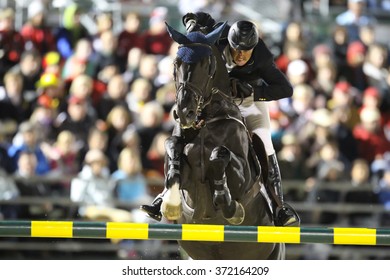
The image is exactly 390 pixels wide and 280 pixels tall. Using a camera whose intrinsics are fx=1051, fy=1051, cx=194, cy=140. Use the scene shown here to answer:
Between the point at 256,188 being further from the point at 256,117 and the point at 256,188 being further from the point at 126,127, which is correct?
the point at 126,127

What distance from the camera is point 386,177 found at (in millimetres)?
10922

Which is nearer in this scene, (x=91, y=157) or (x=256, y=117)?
(x=256, y=117)

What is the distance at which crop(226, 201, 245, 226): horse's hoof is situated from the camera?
6.42 meters

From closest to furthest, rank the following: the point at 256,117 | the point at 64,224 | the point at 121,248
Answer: the point at 64,224 < the point at 256,117 < the point at 121,248

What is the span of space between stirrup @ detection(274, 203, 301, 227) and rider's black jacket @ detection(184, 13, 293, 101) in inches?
30.2

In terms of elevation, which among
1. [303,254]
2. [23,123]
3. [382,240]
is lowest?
[303,254]

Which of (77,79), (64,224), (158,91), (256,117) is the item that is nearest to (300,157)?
(158,91)

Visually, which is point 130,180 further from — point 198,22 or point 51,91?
point 198,22

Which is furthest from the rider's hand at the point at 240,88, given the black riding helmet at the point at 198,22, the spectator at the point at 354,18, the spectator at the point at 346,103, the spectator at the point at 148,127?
the spectator at the point at 354,18

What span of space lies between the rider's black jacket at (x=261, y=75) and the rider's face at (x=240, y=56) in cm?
4

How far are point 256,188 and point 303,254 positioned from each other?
4.29 m

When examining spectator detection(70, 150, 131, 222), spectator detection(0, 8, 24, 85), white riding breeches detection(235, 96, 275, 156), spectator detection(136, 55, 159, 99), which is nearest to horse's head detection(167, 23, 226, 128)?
white riding breeches detection(235, 96, 275, 156)

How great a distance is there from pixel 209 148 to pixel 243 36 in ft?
2.42

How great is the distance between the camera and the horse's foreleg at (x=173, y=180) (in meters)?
6.24
